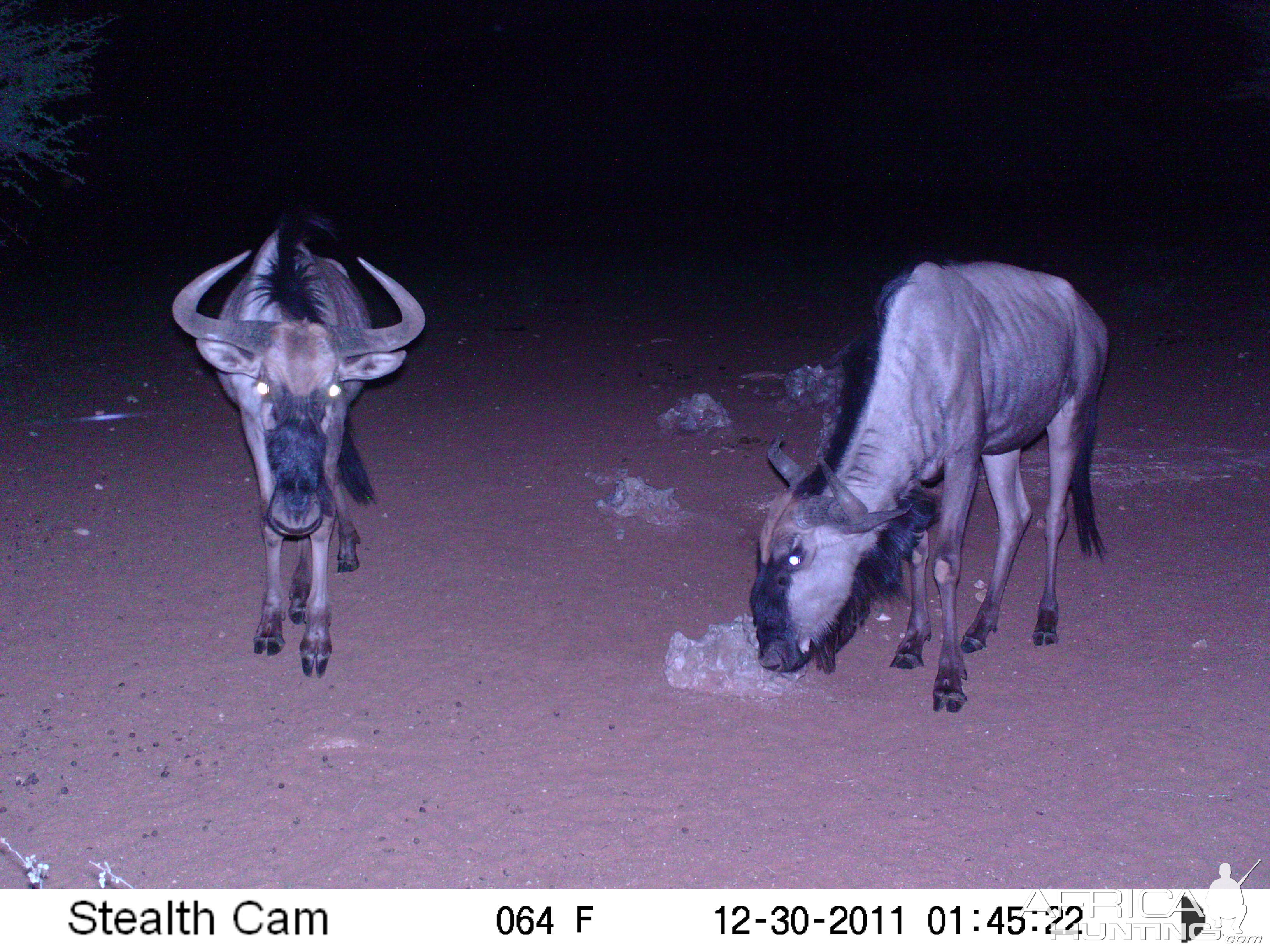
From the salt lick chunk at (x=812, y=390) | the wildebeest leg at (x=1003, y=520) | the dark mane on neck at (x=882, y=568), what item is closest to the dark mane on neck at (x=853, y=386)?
the dark mane on neck at (x=882, y=568)

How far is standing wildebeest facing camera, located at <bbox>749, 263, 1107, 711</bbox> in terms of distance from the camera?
4727mm

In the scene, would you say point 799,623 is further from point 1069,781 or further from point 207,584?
point 207,584

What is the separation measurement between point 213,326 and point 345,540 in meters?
1.75

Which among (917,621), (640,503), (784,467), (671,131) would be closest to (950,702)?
(917,621)

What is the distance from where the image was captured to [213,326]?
4.99 metres

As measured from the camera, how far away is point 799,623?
15.7ft

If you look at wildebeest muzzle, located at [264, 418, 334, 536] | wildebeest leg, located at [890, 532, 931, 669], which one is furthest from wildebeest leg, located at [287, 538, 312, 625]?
wildebeest leg, located at [890, 532, 931, 669]

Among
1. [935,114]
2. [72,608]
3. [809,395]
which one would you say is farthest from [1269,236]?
[72,608]

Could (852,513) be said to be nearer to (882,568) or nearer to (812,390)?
(882,568)

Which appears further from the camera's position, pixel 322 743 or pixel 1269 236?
pixel 1269 236

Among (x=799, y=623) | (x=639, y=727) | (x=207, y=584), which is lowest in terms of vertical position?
(x=207, y=584)

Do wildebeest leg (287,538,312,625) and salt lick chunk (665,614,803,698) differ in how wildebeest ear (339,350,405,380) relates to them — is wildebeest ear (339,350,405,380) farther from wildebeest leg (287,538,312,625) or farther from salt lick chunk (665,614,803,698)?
salt lick chunk (665,614,803,698)

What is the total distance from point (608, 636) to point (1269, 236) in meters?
17.9

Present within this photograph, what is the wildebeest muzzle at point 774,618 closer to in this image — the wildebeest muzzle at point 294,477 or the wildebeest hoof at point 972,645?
the wildebeest hoof at point 972,645
